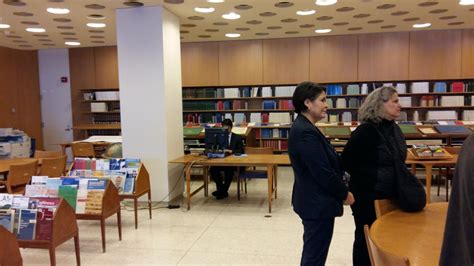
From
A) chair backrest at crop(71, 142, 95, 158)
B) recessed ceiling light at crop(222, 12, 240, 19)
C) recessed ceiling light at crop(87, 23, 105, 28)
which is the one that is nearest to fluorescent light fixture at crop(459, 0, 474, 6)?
recessed ceiling light at crop(222, 12, 240, 19)

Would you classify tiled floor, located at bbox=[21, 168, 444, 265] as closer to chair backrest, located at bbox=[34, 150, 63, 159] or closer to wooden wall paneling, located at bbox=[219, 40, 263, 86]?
chair backrest, located at bbox=[34, 150, 63, 159]

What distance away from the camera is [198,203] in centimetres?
601

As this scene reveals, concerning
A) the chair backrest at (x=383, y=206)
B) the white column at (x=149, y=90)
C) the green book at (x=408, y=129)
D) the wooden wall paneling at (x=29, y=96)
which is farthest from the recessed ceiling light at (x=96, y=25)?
the green book at (x=408, y=129)

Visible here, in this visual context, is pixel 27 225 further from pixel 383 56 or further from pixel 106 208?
pixel 383 56

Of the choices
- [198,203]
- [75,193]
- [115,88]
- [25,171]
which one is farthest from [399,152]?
[115,88]

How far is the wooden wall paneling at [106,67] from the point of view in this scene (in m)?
10.0

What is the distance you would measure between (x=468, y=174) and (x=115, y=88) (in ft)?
33.2

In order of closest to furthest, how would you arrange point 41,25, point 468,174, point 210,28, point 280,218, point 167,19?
1. point 468,174
2. point 280,218
3. point 167,19
4. point 41,25
5. point 210,28

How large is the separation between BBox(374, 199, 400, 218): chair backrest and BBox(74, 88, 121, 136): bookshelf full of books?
28.1ft

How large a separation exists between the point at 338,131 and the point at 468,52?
3.56 m

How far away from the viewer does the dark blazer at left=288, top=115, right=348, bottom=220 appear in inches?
93.8

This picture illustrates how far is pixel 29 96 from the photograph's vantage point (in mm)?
10195

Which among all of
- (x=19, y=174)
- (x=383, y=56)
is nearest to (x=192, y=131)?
(x=19, y=174)

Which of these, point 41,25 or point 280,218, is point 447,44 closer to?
point 280,218
